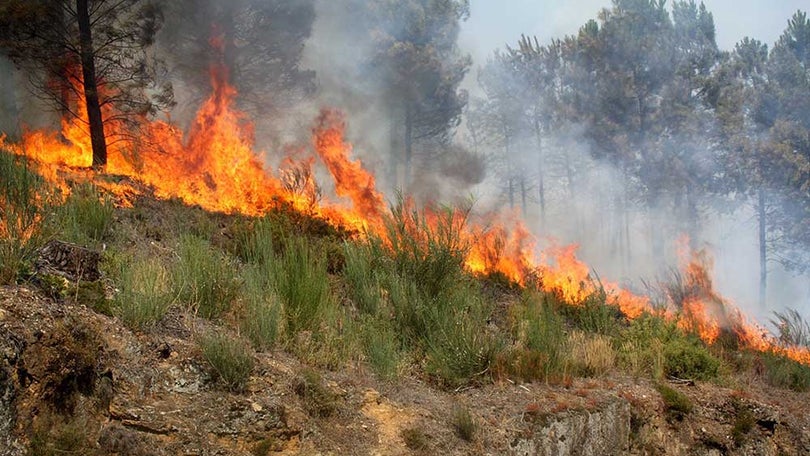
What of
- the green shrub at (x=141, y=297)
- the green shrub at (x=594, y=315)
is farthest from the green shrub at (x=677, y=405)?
the green shrub at (x=141, y=297)

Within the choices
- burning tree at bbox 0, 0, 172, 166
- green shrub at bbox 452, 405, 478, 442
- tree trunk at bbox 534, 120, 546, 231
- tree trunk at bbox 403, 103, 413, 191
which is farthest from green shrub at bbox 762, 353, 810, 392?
tree trunk at bbox 534, 120, 546, 231

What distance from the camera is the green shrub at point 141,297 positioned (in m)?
6.19

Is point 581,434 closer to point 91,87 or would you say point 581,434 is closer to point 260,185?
point 260,185

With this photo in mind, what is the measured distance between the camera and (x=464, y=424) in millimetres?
6539

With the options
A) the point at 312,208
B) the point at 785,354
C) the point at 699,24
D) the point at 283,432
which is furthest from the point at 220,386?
the point at 699,24

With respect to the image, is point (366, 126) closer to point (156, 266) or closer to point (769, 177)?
point (769, 177)

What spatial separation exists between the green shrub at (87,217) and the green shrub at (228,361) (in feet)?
10.7

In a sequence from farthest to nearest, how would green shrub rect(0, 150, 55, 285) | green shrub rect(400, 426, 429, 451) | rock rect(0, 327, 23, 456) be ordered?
green shrub rect(400, 426, 429, 451) < green shrub rect(0, 150, 55, 285) < rock rect(0, 327, 23, 456)

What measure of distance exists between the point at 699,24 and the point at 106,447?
35.3m

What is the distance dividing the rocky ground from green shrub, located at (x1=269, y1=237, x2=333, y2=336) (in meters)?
0.68

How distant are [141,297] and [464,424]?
3.10 m

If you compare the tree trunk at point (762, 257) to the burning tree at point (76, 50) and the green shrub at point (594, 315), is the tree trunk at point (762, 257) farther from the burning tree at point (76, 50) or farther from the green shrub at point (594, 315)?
the burning tree at point (76, 50)

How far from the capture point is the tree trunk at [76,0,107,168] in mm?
15172

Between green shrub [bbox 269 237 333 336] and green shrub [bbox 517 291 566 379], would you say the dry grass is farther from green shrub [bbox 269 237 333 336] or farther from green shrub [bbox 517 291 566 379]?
green shrub [bbox 269 237 333 336]
